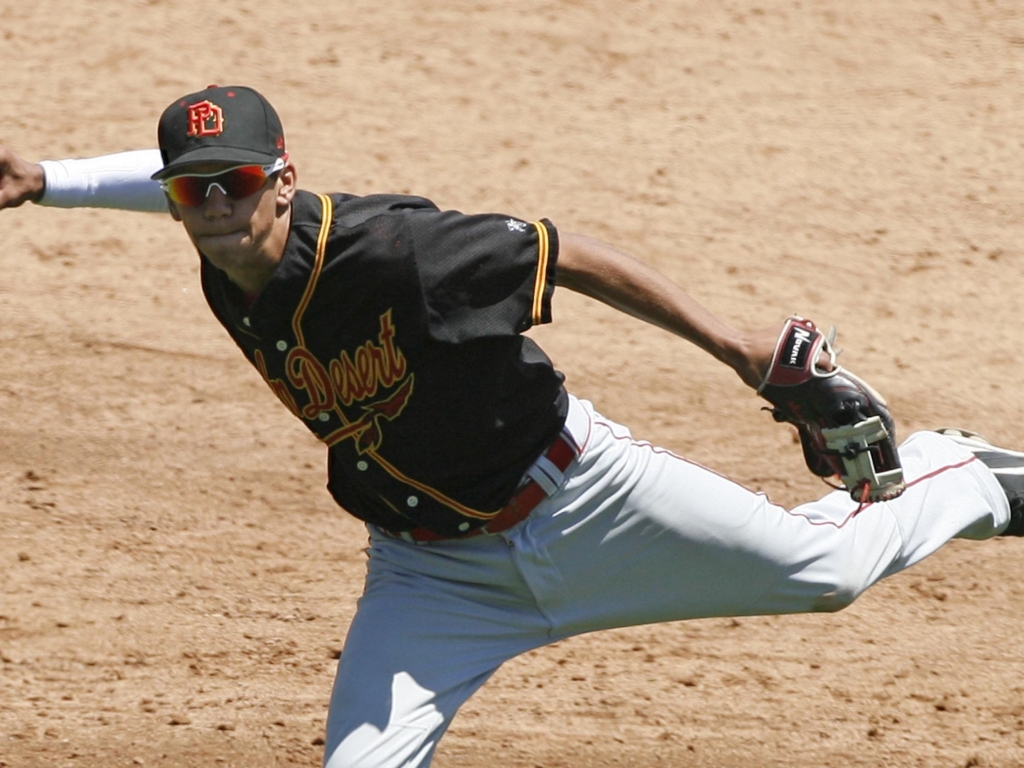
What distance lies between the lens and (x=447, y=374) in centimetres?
346

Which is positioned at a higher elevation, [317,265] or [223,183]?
[223,183]

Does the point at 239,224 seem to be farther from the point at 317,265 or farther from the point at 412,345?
the point at 412,345

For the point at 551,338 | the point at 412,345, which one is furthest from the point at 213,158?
the point at 551,338

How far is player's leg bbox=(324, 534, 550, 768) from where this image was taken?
348 centimetres

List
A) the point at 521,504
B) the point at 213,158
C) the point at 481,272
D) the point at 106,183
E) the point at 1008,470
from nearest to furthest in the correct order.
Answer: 1. the point at 213,158
2. the point at 481,272
3. the point at 521,504
4. the point at 106,183
5. the point at 1008,470

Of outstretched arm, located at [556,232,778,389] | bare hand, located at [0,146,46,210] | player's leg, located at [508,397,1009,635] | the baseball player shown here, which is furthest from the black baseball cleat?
bare hand, located at [0,146,46,210]

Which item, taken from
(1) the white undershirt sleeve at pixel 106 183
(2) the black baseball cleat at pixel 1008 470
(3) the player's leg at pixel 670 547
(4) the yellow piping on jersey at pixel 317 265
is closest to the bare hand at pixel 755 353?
(3) the player's leg at pixel 670 547

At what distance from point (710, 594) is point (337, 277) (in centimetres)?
115

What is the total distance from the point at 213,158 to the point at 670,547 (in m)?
1.33

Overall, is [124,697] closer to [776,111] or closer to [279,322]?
[279,322]

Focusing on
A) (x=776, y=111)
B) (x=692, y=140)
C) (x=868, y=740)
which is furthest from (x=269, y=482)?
(x=776, y=111)

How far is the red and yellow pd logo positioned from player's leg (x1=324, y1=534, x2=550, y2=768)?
1.02 m

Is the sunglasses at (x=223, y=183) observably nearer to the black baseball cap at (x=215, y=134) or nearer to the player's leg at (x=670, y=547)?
the black baseball cap at (x=215, y=134)

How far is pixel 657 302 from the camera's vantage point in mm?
3404
